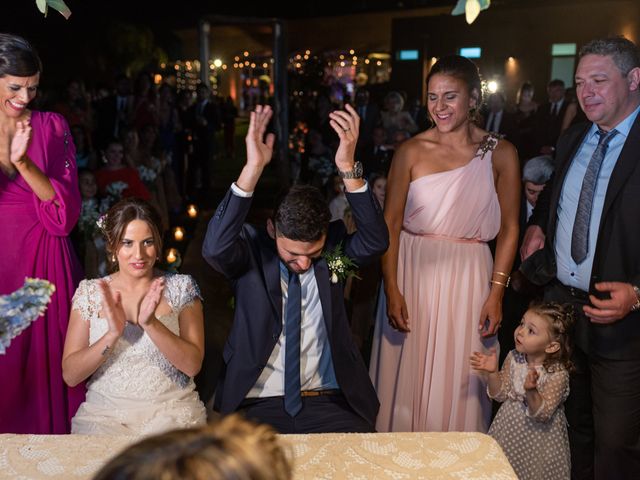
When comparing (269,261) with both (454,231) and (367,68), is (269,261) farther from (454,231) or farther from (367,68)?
(367,68)

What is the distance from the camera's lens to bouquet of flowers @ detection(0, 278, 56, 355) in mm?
1671

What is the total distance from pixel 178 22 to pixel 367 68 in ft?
21.2

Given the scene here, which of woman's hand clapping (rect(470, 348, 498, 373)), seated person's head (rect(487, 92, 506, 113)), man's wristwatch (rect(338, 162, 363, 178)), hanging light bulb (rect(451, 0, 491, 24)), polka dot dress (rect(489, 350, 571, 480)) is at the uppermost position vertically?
seated person's head (rect(487, 92, 506, 113))

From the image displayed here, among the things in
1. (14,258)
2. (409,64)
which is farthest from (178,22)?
(14,258)

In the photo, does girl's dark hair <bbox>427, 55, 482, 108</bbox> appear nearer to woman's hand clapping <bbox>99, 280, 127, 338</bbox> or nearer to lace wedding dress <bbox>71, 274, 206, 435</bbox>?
lace wedding dress <bbox>71, 274, 206, 435</bbox>

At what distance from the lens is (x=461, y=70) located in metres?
3.11

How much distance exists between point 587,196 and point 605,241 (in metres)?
0.18

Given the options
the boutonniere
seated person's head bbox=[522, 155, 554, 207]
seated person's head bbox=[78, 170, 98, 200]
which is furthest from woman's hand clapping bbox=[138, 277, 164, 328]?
seated person's head bbox=[78, 170, 98, 200]

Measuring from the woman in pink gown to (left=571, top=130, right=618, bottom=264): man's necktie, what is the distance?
39 cm

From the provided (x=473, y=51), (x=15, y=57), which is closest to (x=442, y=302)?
(x=15, y=57)

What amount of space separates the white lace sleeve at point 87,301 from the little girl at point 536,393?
140cm

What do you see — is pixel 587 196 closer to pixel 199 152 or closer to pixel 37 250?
pixel 37 250

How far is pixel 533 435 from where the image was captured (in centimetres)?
303

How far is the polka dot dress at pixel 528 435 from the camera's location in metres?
3.03
